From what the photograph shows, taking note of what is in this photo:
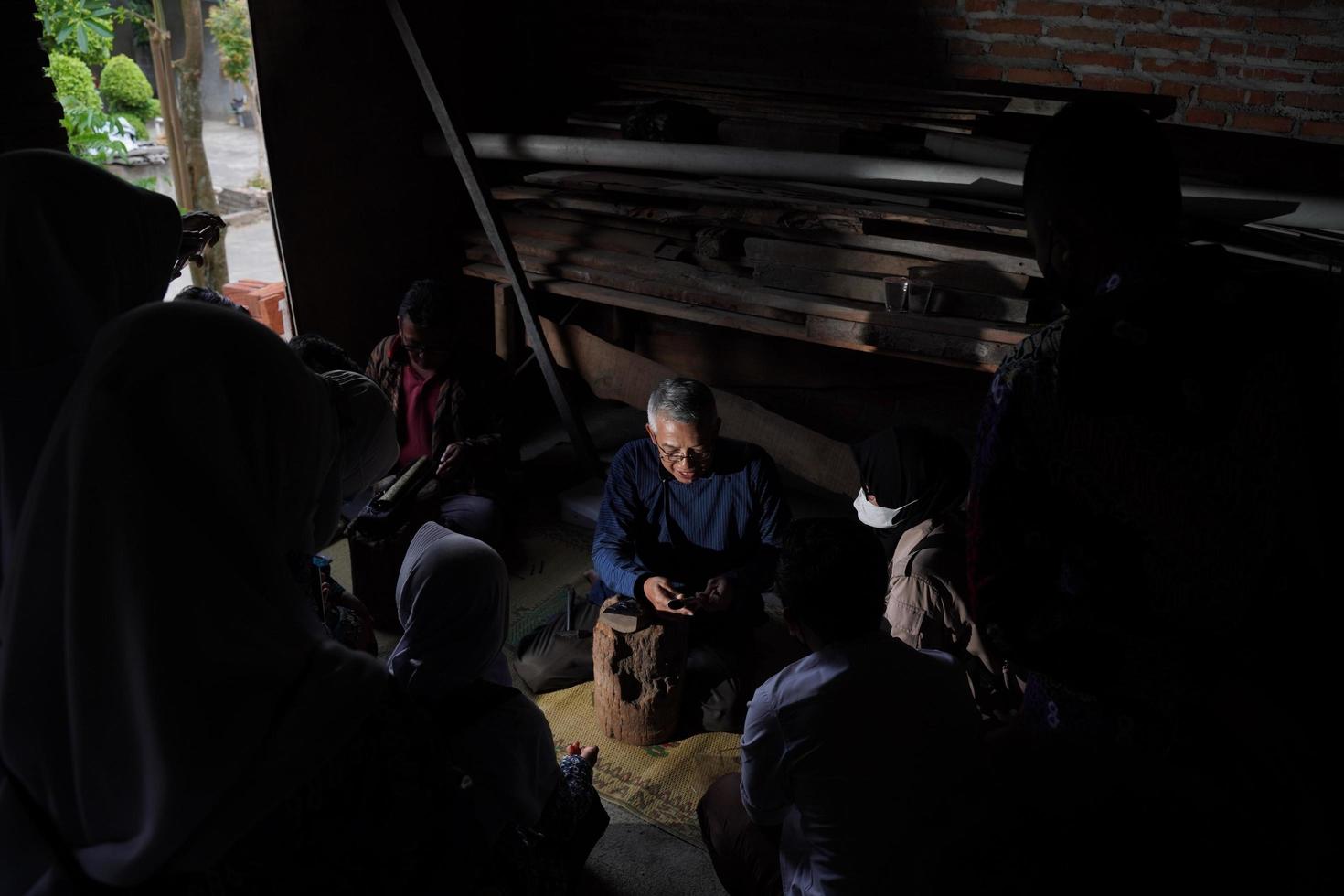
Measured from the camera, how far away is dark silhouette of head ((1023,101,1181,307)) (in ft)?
4.98

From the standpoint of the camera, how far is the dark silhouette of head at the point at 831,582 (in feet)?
7.29

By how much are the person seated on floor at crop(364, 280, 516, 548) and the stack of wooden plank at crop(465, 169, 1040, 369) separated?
93cm

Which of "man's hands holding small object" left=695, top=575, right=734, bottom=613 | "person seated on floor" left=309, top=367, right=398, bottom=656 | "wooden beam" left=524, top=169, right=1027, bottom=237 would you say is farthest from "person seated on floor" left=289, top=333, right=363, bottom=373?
"wooden beam" left=524, top=169, right=1027, bottom=237

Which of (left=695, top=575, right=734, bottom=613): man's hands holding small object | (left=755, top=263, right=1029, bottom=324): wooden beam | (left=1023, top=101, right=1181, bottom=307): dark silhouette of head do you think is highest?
(left=1023, top=101, right=1181, bottom=307): dark silhouette of head

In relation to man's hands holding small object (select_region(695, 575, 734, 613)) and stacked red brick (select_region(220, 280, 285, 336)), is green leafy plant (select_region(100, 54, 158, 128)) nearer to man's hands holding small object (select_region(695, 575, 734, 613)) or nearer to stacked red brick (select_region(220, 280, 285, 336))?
stacked red brick (select_region(220, 280, 285, 336))

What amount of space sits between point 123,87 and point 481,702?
11.5 metres

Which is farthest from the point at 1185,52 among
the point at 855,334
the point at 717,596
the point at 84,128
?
the point at 84,128

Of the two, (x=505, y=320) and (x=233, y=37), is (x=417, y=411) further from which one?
(x=233, y=37)

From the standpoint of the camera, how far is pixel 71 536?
4.16 feet

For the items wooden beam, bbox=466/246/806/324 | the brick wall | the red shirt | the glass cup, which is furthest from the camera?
wooden beam, bbox=466/246/806/324

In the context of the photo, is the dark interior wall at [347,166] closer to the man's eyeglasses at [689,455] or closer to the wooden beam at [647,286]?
the wooden beam at [647,286]

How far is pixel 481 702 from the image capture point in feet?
6.97

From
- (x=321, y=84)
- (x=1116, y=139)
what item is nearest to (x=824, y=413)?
(x=321, y=84)

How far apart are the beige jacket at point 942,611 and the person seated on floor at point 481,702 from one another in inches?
52.3
